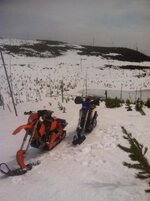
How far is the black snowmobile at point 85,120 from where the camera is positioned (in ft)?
21.7

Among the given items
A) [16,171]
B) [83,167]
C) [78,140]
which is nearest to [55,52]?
[78,140]

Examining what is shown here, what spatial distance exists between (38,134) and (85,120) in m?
1.16

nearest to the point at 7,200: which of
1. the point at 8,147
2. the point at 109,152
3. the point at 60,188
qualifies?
the point at 60,188

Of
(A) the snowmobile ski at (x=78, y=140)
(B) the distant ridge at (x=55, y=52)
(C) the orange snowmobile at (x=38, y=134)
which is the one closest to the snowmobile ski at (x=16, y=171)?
(C) the orange snowmobile at (x=38, y=134)

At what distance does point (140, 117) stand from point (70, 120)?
1813 mm

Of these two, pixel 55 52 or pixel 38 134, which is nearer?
pixel 38 134

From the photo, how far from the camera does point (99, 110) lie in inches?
365

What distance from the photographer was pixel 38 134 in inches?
244

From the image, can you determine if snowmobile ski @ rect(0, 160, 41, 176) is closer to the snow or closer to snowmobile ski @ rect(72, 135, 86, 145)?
the snow

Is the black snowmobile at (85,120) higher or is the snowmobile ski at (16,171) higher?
the black snowmobile at (85,120)

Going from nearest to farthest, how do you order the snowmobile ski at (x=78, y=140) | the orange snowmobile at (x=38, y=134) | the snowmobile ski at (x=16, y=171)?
the snowmobile ski at (x=16, y=171) → the orange snowmobile at (x=38, y=134) → the snowmobile ski at (x=78, y=140)

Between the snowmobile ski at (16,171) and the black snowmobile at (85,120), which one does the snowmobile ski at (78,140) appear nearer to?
the black snowmobile at (85,120)

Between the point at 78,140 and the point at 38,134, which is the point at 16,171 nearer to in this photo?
the point at 38,134

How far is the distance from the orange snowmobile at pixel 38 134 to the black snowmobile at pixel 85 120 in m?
0.44
